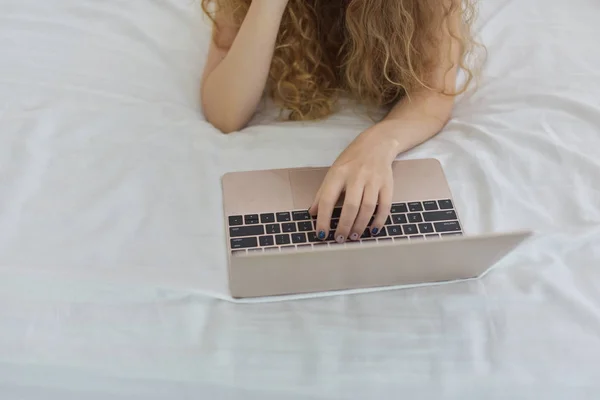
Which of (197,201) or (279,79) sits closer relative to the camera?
(197,201)

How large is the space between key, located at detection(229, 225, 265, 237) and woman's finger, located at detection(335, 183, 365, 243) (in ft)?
0.28

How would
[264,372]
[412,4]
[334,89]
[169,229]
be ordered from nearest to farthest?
[264,372], [169,229], [412,4], [334,89]

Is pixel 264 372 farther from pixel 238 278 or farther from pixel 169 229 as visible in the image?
pixel 169 229

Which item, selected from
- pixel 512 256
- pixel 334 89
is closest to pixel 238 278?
pixel 512 256

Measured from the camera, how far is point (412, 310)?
1.77 ft

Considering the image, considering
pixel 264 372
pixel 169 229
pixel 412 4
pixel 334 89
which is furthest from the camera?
pixel 334 89

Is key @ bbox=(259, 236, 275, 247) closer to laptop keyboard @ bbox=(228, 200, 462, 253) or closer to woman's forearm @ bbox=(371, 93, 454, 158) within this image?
laptop keyboard @ bbox=(228, 200, 462, 253)

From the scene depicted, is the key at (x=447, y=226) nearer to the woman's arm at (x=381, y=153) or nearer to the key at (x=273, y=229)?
the woman's arm at (x=381, y=153)

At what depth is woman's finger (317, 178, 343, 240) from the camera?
1.79 feet

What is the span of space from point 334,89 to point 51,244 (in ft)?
1.55

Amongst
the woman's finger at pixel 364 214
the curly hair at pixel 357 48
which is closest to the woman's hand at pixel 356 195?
the woman's finger at pixel 364 214

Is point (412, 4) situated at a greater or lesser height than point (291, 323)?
greater

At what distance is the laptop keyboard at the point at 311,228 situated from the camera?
56cm

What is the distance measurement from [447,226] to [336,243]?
13 cm
